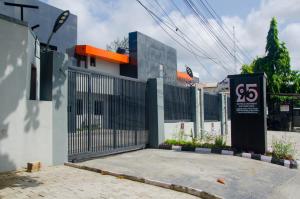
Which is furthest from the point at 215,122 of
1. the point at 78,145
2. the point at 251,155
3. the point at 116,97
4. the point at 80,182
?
the point at 80,182

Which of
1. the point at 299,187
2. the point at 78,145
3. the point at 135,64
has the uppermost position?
the point at 135,64

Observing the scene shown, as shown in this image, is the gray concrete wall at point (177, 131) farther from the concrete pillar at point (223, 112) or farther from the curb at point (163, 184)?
the curb at point (163, 184)

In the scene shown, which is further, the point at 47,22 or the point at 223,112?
the point at 223,112

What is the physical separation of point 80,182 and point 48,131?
2.13 m

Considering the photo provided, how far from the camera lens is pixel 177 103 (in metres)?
15.4

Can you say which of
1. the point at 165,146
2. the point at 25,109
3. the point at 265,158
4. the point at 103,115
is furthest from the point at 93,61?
the point at 25,109

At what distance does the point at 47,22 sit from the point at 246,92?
1438 cm

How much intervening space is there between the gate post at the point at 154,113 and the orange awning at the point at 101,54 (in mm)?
12245

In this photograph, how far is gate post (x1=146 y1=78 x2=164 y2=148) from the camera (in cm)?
1280

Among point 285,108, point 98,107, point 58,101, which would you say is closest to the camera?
point 58,101

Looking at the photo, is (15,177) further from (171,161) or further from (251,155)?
(251,155)

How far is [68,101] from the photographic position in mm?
8891

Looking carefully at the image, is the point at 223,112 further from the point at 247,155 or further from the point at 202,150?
the point at 247,155

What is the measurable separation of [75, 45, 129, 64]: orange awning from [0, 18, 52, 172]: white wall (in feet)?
52.2
